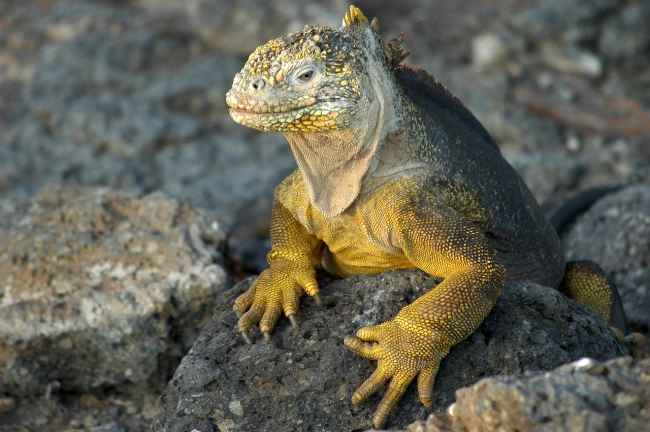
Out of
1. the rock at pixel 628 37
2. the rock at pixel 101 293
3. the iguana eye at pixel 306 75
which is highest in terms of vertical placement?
the iguana eye at pixel 306 75

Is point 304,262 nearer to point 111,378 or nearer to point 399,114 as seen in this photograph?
point 399,114

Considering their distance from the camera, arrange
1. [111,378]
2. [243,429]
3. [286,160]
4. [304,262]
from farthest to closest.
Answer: [286,160] → [111,378] → [304,262] → [243,429]

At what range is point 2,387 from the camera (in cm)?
443

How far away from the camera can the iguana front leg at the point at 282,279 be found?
155 inches

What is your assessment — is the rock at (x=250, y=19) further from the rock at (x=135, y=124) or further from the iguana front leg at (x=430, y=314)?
the iguana front leg at (x=430, y=314)

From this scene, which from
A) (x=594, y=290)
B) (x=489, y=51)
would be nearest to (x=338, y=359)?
(x=594, y=290)

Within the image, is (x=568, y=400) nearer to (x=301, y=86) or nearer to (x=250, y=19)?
A: (x=301, y=86)

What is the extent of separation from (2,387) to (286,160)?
3296mm

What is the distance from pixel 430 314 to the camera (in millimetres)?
3570

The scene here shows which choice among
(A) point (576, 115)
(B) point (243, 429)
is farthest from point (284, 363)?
(A) point (576, 115)

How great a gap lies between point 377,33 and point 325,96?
0.47 meters

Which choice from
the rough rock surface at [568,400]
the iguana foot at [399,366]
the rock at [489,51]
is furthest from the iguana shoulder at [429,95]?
the rock at [489,51]

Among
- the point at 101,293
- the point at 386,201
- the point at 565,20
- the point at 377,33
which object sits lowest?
the point at 101,293

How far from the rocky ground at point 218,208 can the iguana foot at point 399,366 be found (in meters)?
0.07
